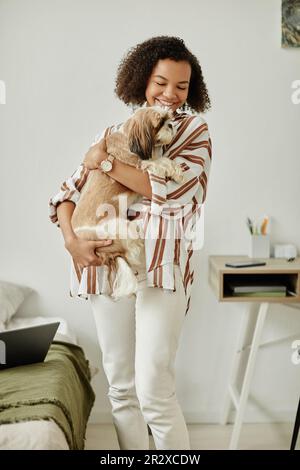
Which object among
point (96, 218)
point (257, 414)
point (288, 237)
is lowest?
point (257, 414)

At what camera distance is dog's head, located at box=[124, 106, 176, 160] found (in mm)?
1365

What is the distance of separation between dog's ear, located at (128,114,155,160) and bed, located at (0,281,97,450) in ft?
2.27

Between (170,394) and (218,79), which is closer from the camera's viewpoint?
(170,394)

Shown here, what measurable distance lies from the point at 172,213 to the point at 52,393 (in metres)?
0.59

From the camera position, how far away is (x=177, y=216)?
1418mm

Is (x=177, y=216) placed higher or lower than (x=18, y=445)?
higher

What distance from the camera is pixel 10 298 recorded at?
7.23ft

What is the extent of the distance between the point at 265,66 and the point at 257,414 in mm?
1533

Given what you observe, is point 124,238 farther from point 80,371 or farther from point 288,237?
point 288,237

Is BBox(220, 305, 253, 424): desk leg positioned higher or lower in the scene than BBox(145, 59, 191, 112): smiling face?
lower

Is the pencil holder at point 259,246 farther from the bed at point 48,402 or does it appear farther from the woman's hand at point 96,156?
the woman's hand at point 96,156

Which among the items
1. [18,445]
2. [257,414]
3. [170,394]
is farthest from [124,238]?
[257,414]

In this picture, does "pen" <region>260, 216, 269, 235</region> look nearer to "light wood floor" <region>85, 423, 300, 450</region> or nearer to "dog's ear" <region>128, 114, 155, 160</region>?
"light wood floor" <region>85, 423, 300, 450</region>

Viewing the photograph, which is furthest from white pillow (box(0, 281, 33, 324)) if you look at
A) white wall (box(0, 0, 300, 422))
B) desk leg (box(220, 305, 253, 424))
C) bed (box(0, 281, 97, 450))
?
desk leg (box(220, 305, 253, 424))
